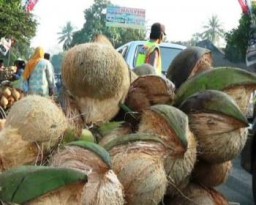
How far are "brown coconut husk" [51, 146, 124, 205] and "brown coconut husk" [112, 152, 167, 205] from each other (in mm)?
64

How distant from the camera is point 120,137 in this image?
1.59m

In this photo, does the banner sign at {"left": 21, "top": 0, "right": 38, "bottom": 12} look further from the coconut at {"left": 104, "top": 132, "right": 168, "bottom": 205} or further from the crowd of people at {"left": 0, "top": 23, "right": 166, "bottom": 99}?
the coconut at {"left": 104, "top": 132, "right": 168, "bottom": 205}

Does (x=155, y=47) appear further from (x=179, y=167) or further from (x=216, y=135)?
(x=179, y=167)

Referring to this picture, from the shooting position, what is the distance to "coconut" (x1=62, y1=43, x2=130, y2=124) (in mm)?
1778

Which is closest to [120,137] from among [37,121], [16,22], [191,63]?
[37,121]

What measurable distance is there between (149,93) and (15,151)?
59 cm

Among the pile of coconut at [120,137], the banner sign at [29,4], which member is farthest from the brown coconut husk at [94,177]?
the banner sign at [29,4]

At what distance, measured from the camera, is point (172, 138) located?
5.08 feet

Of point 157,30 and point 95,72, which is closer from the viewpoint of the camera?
point 95,72

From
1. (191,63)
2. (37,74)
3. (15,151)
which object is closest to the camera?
(15,151)

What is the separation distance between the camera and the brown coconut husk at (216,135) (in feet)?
5.52

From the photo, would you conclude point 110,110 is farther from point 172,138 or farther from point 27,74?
point 27,74

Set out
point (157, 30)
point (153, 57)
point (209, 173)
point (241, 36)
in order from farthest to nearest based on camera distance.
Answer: point (241, 36), point (157, 30), point (153, 57), point (209, 173)

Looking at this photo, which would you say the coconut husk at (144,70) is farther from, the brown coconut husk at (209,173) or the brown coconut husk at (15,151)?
the brown coconut husk at (15,151)
